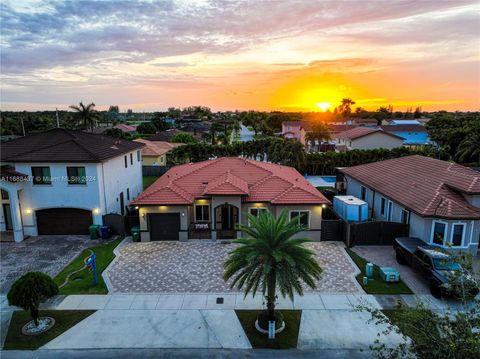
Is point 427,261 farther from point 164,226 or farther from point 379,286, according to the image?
point 164,226

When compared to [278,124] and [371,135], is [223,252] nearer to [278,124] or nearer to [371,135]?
[371,135]

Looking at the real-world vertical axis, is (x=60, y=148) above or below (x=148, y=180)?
above

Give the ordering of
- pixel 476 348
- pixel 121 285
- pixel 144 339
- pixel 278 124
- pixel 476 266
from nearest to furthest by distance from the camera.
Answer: pixel 476 348, pixel 144 339, pixel 121 285, pixel 476 266, pixel 278 124

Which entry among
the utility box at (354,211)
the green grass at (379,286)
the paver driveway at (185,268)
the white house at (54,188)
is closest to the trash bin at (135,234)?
the paver driveway at (185,268)

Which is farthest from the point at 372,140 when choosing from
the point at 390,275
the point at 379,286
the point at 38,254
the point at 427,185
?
the point at 38,254

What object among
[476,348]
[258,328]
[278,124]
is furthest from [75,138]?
[278,124]

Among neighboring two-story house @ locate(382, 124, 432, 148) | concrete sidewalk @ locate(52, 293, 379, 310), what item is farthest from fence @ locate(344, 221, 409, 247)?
neighboring two-story house @ locate(382, 124, 432, 148)

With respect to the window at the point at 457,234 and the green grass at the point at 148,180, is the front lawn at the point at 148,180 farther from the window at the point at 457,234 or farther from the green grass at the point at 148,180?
the window at the point at 457,234
